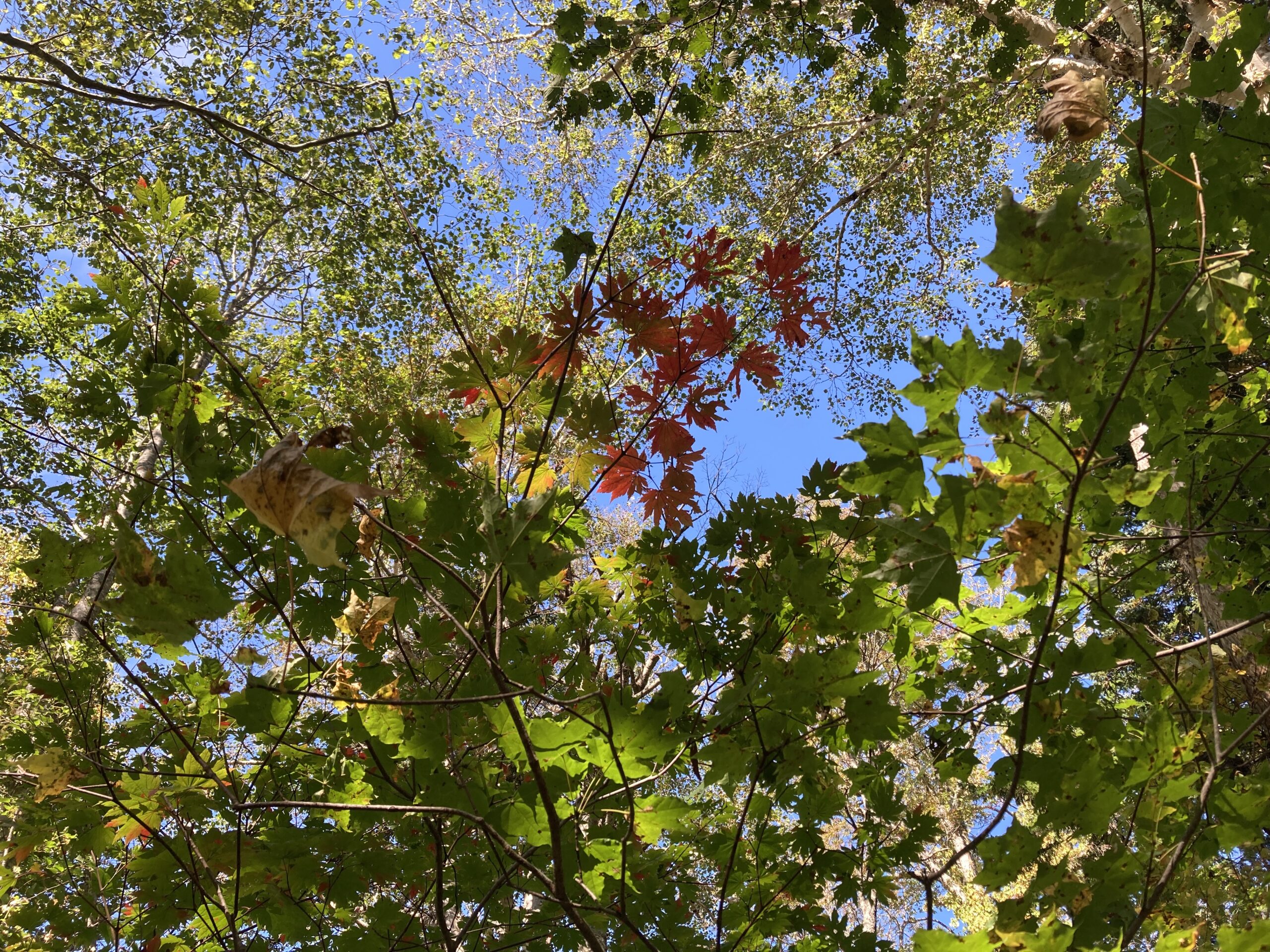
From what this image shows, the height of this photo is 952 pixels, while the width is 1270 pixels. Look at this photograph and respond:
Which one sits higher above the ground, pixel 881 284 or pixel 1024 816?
pixel 881 284

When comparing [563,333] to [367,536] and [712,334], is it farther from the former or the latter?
[367,536]

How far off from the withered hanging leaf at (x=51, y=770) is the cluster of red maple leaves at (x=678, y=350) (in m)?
1.20

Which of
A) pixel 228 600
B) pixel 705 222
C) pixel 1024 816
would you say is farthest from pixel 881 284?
pixel 1024 816

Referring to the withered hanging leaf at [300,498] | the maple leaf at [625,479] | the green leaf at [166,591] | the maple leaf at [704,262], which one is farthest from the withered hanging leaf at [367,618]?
the maple leaf at [704,262]

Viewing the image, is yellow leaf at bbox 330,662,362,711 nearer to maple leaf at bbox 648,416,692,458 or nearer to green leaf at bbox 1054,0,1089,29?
maple leaf at bbox 648,416,692,458

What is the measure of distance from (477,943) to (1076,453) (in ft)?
4.69

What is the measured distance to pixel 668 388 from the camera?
61.6 inches

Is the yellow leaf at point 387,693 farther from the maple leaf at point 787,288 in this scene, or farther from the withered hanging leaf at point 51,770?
the maple leaf at point 787,288

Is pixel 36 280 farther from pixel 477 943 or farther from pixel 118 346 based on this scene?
pixel 477 943

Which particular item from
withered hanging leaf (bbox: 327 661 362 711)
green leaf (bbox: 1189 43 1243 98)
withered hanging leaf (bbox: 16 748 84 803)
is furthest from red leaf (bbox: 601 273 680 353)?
withered hanging leaf (bbox: 16 748 84 803)

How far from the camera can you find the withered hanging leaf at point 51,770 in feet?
4.13

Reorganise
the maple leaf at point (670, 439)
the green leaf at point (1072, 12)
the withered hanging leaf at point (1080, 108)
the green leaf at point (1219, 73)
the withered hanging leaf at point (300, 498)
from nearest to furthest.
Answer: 1. the withered hanging leaf at point (300, 498)
2. the withered hanging leaf at point (1080, 108)
3. the green leaf at point (1219, 73)
4. the maple leaf at point (670, 439)
5. the green leaf at point (1072, 12)

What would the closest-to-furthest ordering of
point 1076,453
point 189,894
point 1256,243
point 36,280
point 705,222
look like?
point 1076,453
point 1256,243
point 189,894
point 36,280
point 705,222

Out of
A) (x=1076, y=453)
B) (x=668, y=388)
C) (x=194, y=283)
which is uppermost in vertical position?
(x=194, y=283)
